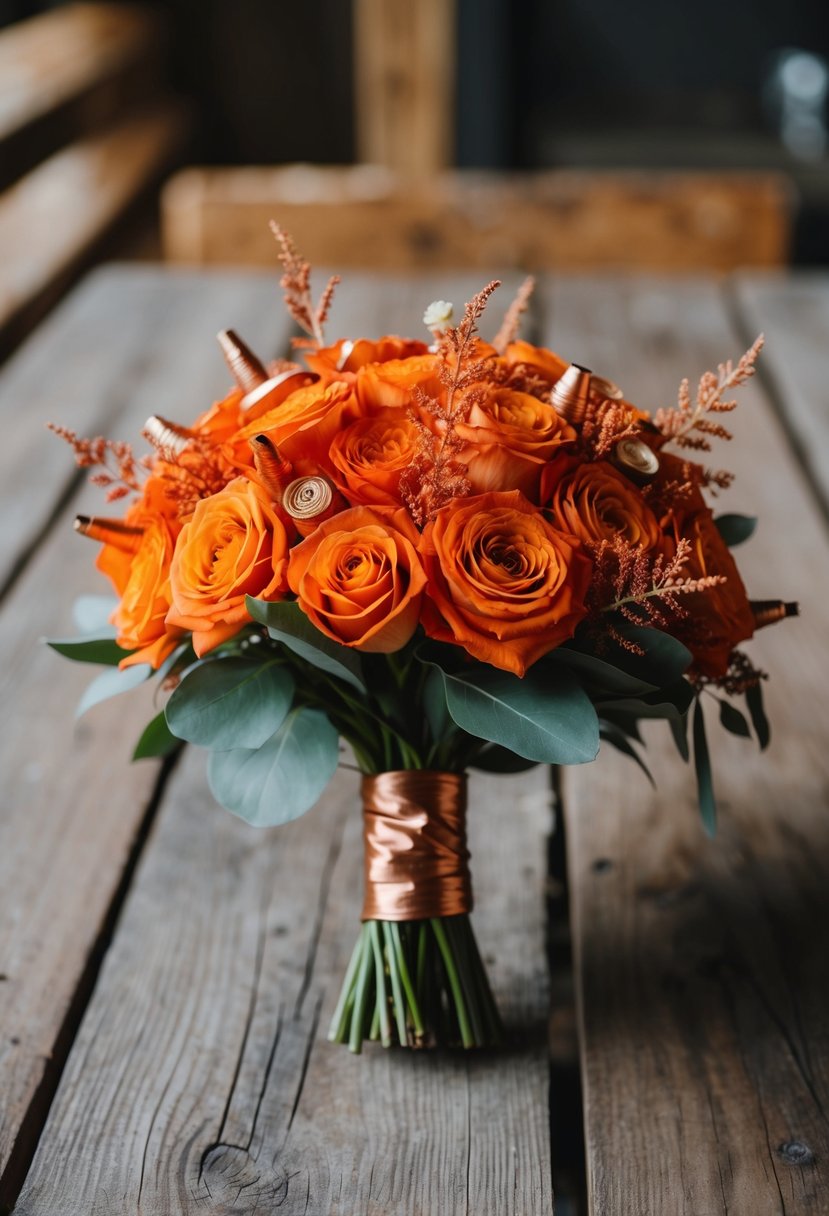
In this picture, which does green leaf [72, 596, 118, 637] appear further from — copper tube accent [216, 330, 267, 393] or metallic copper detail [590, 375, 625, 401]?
metallic copper detail [590, 375, 625, 401]

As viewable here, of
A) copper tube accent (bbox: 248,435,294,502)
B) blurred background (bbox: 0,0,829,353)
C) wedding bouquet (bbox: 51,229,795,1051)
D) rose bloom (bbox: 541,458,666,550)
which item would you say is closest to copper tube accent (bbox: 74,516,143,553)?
wedding bouquet (bbox: 51,229,795,1051)

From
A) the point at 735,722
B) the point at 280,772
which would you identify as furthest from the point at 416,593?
the point at 735,722

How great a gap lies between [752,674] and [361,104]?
3.61m

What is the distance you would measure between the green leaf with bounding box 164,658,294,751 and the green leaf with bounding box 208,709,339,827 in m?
0.03

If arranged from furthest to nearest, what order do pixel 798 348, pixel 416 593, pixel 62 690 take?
pixel 798 348 < pixel 62 690 < pixel 416 593

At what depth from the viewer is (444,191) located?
200 cm

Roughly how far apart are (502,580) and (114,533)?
0.22 meters

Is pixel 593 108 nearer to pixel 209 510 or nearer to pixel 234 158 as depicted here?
pixel 234 158

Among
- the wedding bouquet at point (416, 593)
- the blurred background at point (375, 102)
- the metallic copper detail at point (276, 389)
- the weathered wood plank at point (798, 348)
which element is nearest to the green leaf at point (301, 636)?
the wedding bouquet at point (416, 593)

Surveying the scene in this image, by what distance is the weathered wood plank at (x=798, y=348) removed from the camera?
1450 millimetres

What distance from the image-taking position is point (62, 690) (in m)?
1.02

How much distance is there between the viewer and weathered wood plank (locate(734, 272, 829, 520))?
1.45 metres

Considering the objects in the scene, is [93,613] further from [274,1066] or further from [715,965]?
[715,965]

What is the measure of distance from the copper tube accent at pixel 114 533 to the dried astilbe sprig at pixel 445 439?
0.17 meters
